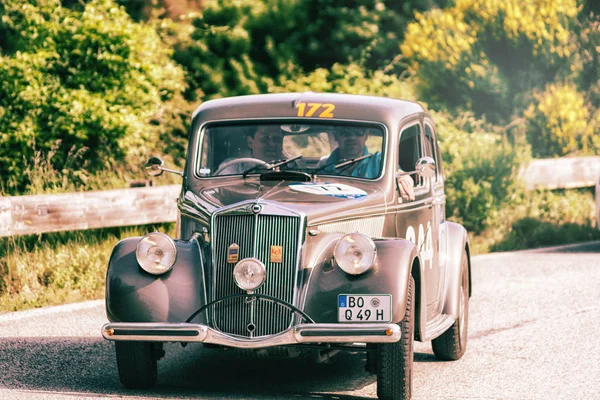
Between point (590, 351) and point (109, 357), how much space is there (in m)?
3.46

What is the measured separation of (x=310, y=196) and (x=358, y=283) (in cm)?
83

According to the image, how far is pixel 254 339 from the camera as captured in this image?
6.57 m

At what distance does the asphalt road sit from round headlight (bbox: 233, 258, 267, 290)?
75 centimetres

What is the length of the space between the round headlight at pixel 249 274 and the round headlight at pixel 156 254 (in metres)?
0.42

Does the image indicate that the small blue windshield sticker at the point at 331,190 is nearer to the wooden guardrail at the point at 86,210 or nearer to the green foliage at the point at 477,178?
the wooden guardrail at the point at 86,210

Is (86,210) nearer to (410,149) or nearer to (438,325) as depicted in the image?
(410,149)

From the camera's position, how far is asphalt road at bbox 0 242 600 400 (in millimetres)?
7191

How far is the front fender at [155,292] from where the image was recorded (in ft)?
21.9

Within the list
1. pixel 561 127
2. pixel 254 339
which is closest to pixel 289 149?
pixel 254 339

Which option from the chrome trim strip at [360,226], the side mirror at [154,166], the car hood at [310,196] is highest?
the side mirror at [154,166]

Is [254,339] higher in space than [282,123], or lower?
lower

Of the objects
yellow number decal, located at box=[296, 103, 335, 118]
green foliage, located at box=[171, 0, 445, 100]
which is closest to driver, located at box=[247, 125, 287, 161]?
yellow number decal, located at box=[296, 103, 335, 118]

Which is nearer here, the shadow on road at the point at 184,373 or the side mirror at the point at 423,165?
the shadow on road at the point at 184,373

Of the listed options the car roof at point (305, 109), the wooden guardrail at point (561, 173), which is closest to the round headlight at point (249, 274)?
the car roof at point (305, 109)
